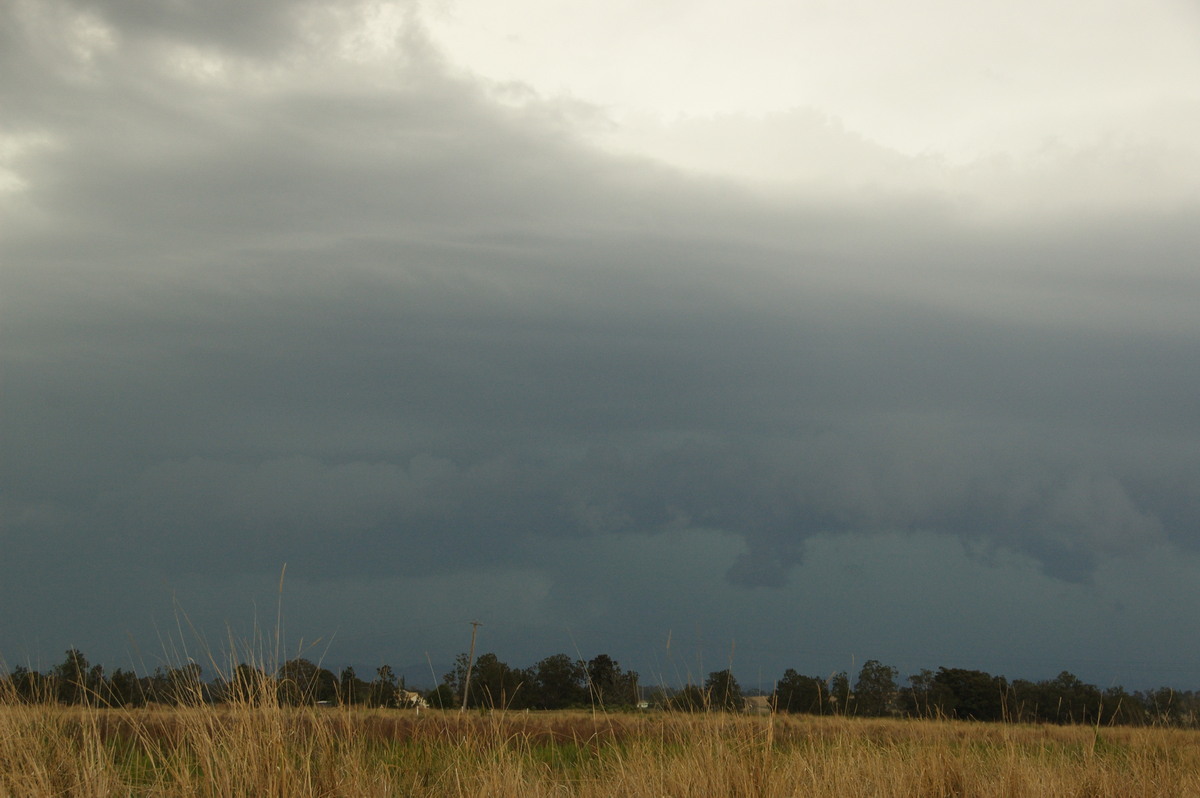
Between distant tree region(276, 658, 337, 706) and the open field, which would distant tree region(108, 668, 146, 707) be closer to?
the open field

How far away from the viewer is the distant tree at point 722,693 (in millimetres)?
9469

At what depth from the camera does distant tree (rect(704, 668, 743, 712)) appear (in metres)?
9.47

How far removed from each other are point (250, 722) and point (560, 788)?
11.4 feet

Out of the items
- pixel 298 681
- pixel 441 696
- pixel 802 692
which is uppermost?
pixel 298 681

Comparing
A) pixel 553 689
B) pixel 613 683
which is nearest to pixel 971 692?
Answer: pixel 553 689

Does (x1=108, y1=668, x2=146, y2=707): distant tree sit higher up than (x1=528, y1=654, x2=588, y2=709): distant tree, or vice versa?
(x1=108, y1=668, x2=146, y2=707): distant tree

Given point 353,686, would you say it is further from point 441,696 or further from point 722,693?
point 722,693

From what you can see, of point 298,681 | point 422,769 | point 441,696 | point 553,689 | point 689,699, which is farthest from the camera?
point 553,689

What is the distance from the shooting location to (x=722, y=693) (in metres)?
10.3

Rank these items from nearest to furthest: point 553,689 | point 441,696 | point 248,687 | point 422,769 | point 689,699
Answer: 1. point 248,687
2. point 689,699
3. point 422,769
4. point 441,696
5. point 553,689

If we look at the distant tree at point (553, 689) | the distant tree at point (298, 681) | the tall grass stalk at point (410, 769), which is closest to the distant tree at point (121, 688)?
the tall grass stalk at point (410, 769)

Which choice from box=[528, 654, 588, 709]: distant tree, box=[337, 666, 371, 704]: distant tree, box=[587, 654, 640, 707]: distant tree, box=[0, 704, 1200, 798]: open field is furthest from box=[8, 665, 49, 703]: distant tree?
box=[528, 654, 588, 709]: distant tree

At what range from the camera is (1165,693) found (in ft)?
53.7

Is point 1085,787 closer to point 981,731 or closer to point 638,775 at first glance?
point 638,775
